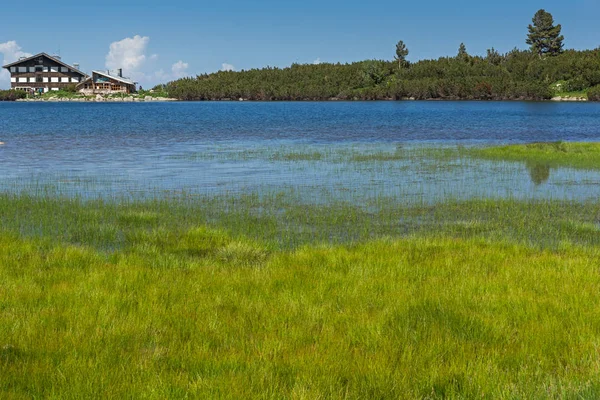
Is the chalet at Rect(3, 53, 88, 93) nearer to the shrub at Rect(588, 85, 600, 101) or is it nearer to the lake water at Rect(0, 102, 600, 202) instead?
the lake water at Rect(0, 102, 600, 202)

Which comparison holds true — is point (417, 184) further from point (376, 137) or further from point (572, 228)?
point (376, 137)

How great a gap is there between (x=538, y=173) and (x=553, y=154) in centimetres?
821

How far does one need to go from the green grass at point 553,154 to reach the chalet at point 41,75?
570 feet

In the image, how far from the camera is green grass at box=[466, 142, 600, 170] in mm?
31266

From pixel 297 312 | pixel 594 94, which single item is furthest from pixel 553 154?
pixel 594 94

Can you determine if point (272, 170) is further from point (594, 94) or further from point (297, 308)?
point (594, 94)

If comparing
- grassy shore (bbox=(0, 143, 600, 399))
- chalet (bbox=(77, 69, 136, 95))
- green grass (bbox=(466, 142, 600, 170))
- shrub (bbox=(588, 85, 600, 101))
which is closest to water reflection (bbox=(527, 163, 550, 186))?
green grass (bbox=(466, 142, 600, 170))

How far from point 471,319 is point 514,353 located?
0.96 m

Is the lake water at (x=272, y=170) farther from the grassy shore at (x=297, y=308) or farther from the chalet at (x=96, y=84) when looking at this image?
the chalet at (x=96, y=84)

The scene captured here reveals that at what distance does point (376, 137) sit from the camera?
179ft

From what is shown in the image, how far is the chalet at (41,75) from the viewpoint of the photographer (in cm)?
18562

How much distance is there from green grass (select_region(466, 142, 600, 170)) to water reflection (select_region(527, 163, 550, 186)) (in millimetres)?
907

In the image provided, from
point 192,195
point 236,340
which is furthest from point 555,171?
point 236,340

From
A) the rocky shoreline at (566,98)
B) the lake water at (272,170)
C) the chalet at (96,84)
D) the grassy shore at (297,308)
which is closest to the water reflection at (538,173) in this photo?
the lake water at (272,170)
